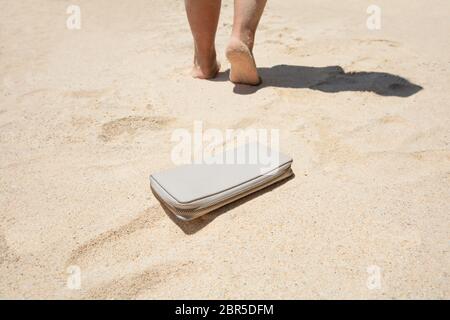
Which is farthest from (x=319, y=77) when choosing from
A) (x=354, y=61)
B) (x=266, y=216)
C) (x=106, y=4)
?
(x=106, y=4)

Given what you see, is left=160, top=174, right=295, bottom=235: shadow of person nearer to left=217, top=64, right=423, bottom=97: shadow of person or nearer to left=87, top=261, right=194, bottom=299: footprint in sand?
left=87, top=261, right=194, bottom=299: footprint in sand

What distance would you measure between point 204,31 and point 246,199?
3.23ft

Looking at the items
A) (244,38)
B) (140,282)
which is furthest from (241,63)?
(140,282)

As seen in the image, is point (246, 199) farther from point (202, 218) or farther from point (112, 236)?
point (112, 236)

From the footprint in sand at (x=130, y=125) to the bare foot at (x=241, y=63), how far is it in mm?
391

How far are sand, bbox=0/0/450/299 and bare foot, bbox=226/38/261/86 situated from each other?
6cm

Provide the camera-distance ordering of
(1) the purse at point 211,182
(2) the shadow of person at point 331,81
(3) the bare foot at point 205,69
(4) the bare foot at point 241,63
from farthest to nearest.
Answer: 1. (3) the bare foot at point 205,69
2. (2) the shadow of person at point 331,81
3. (4) the bare foot at point 241,63
4. (1) the purse at point 211,182

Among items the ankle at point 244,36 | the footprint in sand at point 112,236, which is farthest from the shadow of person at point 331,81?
the footprint in sand at point 112,236

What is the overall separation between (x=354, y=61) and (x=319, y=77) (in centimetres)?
29

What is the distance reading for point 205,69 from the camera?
1779 millimetres

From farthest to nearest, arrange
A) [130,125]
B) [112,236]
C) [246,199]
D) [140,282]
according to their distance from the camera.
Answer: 1. [130,125]
2. [246,199]
3. [112,236]
4. [140,282]

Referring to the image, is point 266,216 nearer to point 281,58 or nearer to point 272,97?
point 272,97

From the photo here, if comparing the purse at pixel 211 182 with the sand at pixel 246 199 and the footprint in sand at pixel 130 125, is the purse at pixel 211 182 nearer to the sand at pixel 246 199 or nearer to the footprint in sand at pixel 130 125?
the sand at pixel 246 199

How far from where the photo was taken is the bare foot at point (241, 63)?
150cm
